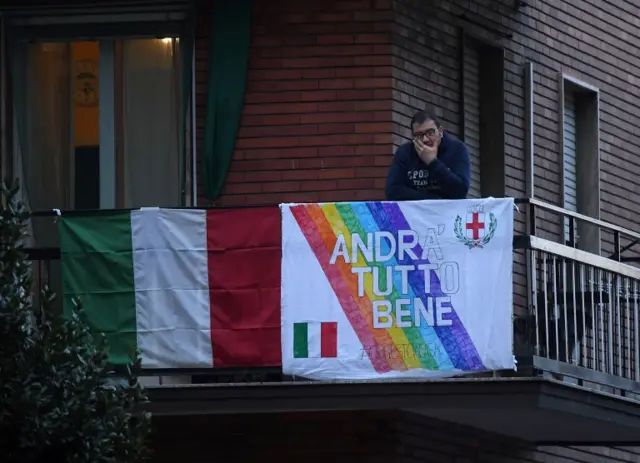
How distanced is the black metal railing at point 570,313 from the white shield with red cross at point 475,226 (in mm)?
296

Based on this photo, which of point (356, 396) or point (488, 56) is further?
point (488, 56)

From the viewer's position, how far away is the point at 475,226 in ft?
47.1

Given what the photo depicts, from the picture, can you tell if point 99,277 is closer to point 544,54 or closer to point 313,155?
point 313,155

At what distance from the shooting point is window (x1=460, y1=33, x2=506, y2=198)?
17.3 m

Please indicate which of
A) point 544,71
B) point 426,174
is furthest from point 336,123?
point 544,71

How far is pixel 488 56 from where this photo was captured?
57.8 ft

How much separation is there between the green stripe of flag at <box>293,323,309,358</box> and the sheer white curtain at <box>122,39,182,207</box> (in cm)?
214

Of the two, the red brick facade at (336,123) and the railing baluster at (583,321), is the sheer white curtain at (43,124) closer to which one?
the red brick facade at (336,123)

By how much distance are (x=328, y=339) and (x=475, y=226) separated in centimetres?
127

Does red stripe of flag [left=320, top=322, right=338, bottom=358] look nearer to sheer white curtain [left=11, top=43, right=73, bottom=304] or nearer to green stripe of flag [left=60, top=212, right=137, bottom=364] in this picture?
green stripe of flag [left=60, top=212, right=137, bottom=364]

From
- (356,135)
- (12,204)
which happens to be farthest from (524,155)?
(12,204)

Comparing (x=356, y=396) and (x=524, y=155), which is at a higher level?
(x=524, y=155)

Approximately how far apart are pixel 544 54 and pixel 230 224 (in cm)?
479

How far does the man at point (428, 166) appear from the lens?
1452 cm
